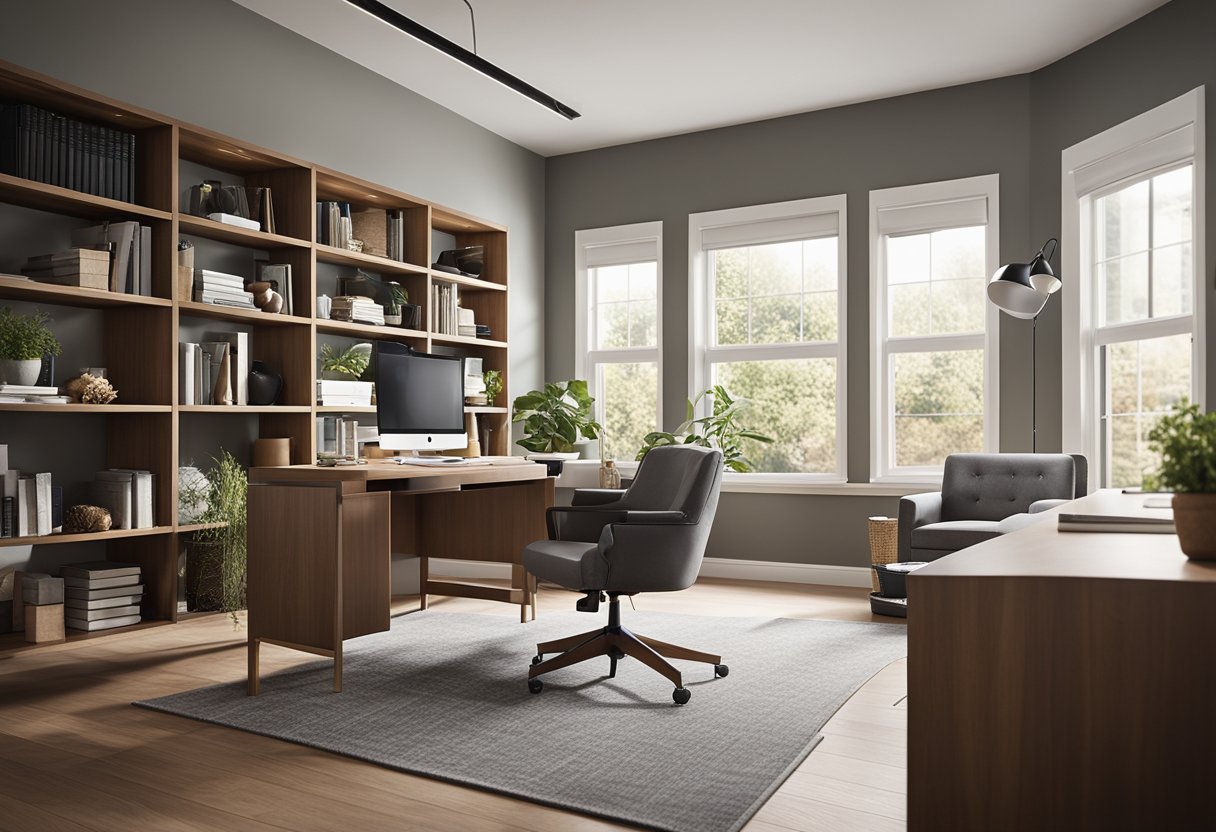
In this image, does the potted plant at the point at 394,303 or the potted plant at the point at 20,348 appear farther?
the potted plant at the point at 394,303

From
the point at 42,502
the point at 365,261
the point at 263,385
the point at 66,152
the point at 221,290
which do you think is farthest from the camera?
the point at 365,261

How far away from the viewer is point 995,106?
5.37 m

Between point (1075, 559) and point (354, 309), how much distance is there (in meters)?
4.24

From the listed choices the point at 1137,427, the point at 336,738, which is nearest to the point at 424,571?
the point at 336,738

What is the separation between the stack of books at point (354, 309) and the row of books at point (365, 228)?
286mm

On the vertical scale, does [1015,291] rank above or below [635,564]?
above

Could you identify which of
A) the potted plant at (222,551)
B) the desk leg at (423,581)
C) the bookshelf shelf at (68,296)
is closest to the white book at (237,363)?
the potted plant at (222,551)

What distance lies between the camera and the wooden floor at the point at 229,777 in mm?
2125

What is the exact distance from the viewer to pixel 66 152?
3740 millimetres

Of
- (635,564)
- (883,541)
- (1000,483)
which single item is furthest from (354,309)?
(1000,483)

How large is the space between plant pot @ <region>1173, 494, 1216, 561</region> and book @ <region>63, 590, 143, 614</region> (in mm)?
3932

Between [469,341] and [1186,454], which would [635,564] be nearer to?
[1186,454]

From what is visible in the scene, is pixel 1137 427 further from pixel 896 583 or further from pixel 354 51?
pixel 354 51

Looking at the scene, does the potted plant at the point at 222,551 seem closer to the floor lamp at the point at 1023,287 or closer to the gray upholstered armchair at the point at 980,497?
the gray upholstered armchair at the point at 980,497
